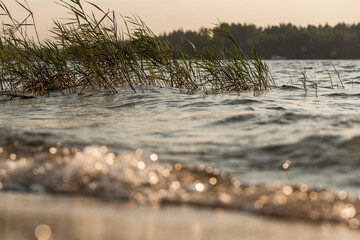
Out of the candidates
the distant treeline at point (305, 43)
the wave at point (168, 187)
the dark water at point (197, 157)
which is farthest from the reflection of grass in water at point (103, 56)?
the distant treeline at point (305, 43)

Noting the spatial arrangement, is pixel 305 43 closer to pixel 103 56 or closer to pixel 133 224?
pixel 103 56

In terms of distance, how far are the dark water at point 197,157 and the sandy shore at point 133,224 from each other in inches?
4.8

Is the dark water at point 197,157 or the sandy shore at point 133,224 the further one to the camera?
the dark water at point 197,157

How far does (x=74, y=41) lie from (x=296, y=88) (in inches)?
182

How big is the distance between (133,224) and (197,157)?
49.3 inches

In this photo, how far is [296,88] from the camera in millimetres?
8555

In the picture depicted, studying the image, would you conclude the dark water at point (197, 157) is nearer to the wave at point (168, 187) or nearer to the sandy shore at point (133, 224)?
the wave at point (168, 187)

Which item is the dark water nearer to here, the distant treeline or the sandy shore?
the sandy shore

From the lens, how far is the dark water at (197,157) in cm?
203

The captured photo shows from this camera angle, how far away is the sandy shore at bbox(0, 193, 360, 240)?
4.94 ft

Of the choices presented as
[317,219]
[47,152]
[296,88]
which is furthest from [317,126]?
[296,88]

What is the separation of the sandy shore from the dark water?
0.12 metres

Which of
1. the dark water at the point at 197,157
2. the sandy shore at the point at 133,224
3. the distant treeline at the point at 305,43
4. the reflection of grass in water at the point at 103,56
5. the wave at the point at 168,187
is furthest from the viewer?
the distant treeline at the point at 305,43

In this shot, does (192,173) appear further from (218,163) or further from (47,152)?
(47,152)
